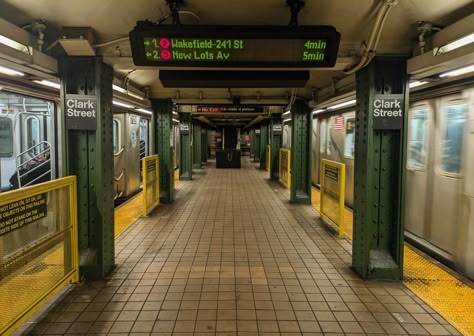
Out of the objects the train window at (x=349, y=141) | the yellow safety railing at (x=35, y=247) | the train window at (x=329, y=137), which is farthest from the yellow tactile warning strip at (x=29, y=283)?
the train window at (x=329, y=137)

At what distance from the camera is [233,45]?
2527 mm

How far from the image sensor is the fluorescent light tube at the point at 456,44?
2461mm

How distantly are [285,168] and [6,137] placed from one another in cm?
736

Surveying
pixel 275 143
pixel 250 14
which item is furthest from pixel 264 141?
pixel 250 14

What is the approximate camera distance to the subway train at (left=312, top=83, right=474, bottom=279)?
3.55m

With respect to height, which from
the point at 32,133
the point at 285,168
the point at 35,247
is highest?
the point at 32,133

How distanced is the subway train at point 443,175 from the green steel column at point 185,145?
7.97 m

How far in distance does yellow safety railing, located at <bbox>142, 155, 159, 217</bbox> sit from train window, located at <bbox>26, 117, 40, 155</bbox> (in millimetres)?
1750

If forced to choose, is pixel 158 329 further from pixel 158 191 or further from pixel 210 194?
pixel 210 194

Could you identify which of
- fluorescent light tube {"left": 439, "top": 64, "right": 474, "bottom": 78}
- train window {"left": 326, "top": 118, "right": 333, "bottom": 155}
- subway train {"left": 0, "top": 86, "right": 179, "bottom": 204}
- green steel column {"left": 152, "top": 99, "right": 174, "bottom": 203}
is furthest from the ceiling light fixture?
train window {"left": 326, "top": 118, "right": 333, "bottom": 155}

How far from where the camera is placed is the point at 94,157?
137 inches

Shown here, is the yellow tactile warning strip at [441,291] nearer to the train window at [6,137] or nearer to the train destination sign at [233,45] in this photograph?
the train destination sign at [233,45]

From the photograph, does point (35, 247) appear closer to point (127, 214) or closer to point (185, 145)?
point (127, 214)

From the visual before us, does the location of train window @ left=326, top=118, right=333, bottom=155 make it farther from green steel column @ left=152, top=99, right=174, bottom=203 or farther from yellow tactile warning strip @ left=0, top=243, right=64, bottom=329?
yellow tactile warning strip @ left=0, top=243, right=64, bottom=329
